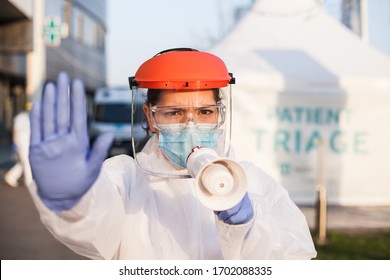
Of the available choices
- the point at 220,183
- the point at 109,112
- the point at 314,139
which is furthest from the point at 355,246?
the point at 109,112

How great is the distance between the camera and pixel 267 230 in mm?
1229

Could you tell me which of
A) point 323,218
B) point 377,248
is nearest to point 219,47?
point 323,218

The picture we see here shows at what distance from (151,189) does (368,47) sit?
12.7ft

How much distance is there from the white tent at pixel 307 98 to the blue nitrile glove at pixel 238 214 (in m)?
3.35

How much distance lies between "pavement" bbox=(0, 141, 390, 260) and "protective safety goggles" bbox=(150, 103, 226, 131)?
6.87ft

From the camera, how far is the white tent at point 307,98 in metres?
4.60

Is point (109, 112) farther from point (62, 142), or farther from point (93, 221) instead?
point (62, 142)

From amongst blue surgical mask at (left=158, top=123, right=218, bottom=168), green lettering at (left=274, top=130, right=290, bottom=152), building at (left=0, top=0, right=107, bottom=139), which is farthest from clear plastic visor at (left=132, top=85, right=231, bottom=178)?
green lettering at (left=274, top=130, right=290, bottom=152)

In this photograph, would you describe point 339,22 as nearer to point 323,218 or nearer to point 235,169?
point 323,218

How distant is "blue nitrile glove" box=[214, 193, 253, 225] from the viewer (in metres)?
1.13

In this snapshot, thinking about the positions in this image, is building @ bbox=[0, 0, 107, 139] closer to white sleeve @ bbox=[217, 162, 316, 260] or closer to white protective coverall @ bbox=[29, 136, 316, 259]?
white protective coverall @ bbox=[29, 136, 316, 259]

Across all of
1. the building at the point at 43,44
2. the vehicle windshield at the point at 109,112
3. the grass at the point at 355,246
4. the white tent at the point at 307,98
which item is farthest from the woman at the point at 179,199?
the vehicle windshield at the point at 109,112

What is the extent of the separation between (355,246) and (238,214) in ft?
9.30
